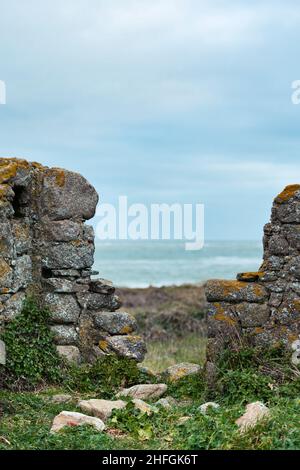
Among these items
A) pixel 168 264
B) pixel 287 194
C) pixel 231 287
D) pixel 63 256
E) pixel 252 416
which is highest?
pixel 287 194

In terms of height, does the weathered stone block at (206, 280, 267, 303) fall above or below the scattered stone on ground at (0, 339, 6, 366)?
above

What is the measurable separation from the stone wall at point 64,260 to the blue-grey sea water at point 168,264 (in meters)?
46.7

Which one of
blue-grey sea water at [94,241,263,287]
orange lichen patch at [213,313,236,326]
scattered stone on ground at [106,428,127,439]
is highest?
orange lichen patch at [213,313,236,326]

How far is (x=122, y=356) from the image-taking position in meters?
12.5

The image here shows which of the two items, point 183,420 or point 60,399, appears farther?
point 60,399

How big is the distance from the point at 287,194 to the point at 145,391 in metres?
3.53

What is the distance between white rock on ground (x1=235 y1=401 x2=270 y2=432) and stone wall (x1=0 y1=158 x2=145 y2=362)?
168 inches

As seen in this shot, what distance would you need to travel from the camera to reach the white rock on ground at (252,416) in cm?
795

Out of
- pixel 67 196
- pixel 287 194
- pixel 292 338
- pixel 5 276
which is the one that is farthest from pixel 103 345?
pixel 287 194

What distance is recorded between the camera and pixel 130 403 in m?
9.36

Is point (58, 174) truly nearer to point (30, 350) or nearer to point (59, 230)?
point (59, 230)

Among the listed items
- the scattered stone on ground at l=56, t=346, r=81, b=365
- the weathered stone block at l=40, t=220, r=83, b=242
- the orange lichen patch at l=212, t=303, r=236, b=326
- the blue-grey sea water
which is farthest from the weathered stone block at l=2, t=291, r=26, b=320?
the blue-grey sea water

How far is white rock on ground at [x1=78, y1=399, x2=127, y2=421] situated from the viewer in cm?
928

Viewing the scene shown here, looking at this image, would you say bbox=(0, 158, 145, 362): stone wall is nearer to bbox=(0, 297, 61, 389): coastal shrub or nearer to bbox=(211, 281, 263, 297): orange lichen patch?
bbox=(0, 297, 61, 389): coastal shrub
